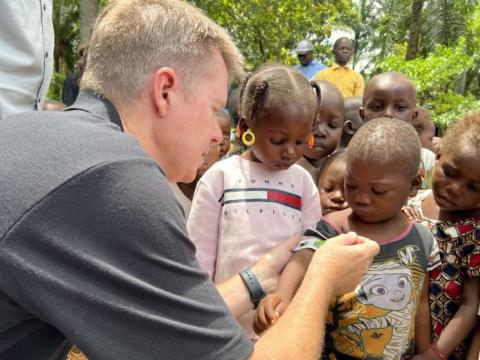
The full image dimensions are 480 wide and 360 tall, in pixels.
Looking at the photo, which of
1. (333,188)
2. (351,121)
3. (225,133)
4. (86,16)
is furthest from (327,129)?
(86,16)

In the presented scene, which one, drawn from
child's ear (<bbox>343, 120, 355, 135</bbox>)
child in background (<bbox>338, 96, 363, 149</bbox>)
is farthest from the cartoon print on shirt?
child's ear (<bbox>343, 120, 355, 135</bbox>)

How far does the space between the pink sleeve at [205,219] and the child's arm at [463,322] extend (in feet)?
3.89

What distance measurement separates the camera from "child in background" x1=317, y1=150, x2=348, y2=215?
Result: 9.53ft

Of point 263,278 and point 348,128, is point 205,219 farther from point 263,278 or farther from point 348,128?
point 348,128

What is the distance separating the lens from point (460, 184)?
2.61 meters

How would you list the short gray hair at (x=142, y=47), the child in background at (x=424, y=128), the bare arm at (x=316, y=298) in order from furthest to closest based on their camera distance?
the child in background at (x=424, y=128) < the short gray hair at (x=142, y=47) < the bare arm at (x=316, y=298)

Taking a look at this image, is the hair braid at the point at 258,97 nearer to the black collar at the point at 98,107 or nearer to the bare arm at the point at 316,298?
the bare arm at the point at 316,298

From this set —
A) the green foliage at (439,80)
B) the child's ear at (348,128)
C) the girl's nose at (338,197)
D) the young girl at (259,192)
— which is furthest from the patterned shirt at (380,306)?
the green foliage at (439,80)

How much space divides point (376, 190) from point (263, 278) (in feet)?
2.03

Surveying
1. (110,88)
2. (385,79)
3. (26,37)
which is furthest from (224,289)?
(385,79)

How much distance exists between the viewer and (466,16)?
59.0 feet

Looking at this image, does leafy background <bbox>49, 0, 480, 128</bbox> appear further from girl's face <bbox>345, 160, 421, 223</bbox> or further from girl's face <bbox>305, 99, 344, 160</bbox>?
girl's face <bbox>345, 160, 421, 223</bbox>

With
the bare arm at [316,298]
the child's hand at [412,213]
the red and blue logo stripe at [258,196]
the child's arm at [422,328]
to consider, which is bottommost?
the child's arm at [422,328]

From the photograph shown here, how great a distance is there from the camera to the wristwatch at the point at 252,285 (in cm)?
239
